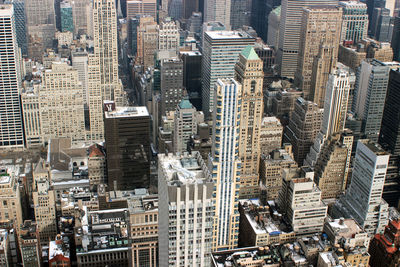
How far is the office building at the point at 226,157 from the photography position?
173 m

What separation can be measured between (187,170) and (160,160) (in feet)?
26.6

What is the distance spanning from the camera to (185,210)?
110875 millimetres

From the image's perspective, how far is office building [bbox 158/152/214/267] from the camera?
10969 cm

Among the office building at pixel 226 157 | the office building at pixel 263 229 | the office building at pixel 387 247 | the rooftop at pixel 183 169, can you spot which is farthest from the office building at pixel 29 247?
the office building at pixel 387 247

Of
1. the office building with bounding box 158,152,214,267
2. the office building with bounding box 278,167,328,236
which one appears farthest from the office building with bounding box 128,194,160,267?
the office building with bounding box 278,167,328,236

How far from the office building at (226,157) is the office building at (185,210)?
178 ft

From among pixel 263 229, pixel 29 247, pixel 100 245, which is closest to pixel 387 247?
A: pixel 263 229

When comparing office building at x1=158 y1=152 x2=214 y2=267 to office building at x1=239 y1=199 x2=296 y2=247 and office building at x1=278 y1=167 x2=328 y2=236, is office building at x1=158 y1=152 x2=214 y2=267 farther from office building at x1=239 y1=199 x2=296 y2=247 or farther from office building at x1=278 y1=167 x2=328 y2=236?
office building at x1=278 y1=167 x2=328 y2=236

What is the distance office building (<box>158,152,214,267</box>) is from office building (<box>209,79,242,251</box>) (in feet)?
178

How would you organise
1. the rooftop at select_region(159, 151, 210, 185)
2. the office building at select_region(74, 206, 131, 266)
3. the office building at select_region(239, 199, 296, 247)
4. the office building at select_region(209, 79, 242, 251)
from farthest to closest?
the office building at select_region(239, 199, 296, 247), the office building at select_region(74, 206, 131, 266), the office building at select_region(209, 79, 242, 251), the rooftop at select_region(159, 151, 210, 185)

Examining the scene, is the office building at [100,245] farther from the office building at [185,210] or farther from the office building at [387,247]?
the office building at [387,247]

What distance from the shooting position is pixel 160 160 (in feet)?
392

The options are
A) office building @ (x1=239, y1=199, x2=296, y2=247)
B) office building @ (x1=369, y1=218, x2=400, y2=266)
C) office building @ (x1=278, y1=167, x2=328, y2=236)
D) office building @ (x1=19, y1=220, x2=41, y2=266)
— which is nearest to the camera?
office building @ (x1=19, y1=220, x2=41, y2=266)

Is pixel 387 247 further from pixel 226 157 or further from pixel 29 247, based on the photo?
pixel 29 247
